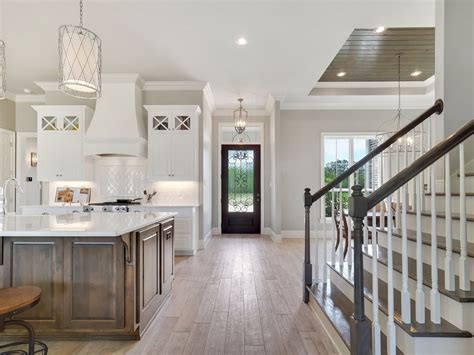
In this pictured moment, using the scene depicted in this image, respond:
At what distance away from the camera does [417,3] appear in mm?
3289

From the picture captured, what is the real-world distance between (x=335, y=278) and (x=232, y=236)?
4.28 m

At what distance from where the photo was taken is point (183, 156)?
5484 millimetres

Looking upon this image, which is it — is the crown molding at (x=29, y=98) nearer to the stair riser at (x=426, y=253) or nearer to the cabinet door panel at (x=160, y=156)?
the cabinet door panel at (x=160, y=156)

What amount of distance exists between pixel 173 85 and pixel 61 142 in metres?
2.38

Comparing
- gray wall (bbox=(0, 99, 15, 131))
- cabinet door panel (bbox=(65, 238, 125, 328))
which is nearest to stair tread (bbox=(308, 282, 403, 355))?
cabinet door panel (bbox=(65, 238, 125, 328))

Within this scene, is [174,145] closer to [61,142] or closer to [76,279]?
[61,142]

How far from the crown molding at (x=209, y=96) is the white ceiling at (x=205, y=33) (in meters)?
0.35

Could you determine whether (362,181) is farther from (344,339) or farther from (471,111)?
(344,339)

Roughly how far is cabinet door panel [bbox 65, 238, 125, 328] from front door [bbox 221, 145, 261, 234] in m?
5.23

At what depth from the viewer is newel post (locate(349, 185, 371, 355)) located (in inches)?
63.0

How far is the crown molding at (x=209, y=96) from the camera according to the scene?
5880mm

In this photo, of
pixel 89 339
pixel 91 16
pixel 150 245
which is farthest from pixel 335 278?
pixel 91 16

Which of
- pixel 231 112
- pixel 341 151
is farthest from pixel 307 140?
pixel 231 112

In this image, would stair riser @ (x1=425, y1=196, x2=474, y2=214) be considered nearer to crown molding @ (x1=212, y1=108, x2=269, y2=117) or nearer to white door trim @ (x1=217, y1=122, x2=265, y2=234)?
white door trim @ (x1=217, y1=122, x2=265, y2=234)
